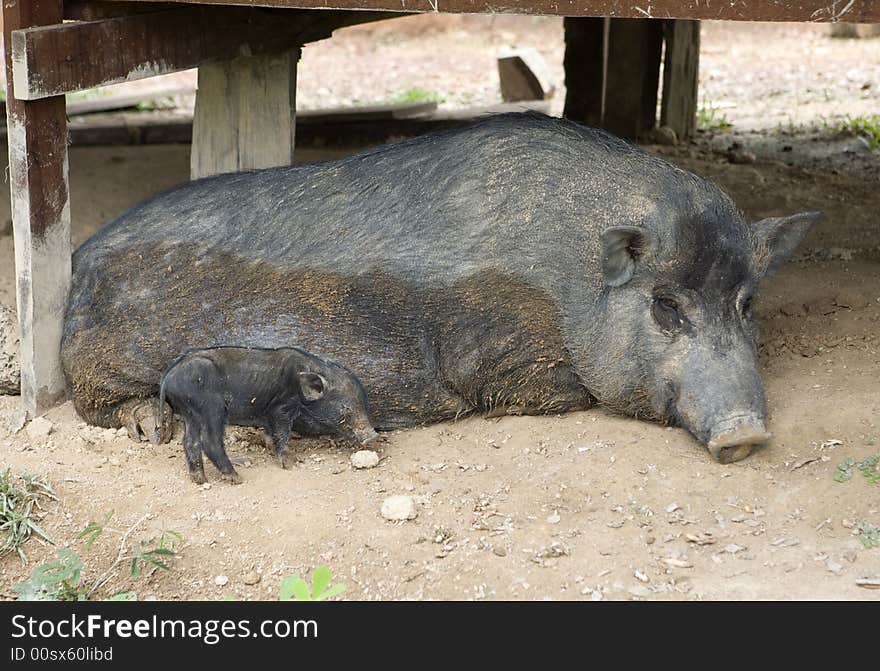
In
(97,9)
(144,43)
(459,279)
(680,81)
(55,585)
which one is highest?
(97,9)

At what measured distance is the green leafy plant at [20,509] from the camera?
393cm

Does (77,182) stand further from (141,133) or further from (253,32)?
(253,32)

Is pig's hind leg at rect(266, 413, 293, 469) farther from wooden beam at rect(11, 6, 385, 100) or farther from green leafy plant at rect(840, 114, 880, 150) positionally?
green leafy plant at rect(840, 114, 880, 150)

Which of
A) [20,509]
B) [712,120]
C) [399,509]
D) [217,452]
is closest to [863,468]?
[399,509]

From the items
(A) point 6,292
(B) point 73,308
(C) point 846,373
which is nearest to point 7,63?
(B) point 73,308

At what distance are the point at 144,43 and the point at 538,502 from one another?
2.44 m

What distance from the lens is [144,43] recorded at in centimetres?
488

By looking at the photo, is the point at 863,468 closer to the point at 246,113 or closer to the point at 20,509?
the point at 20,509

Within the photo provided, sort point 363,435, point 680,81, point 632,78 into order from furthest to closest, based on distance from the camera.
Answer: point 680,81 < point 632,78 < point 363,435

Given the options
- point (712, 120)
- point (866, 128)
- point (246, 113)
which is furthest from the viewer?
point (712, 120)

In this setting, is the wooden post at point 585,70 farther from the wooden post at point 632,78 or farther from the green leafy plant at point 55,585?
the green leafy plant at point 55,585

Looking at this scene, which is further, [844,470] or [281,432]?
[281,432]

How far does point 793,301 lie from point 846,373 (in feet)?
2.92

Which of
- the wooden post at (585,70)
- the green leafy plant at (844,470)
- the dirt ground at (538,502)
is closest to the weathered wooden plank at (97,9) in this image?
the dirt ground at (538,502)
